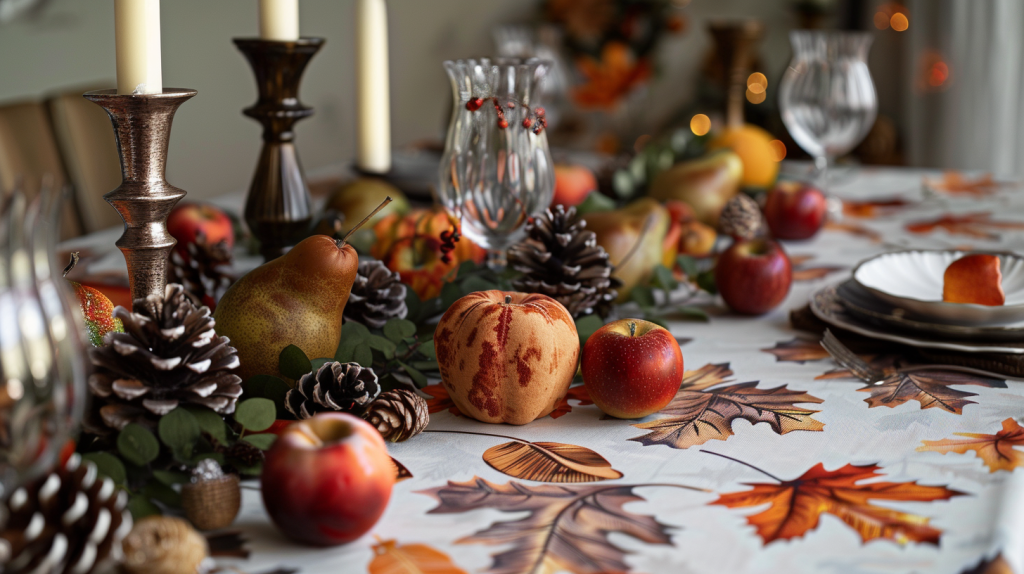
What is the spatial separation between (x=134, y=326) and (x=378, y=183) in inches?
24.1

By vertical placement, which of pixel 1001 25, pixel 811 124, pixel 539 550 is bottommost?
pixel 539 550

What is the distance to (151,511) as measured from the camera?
0.43 metres

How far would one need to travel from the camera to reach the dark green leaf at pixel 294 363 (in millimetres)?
547

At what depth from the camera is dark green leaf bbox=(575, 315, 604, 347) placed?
67cm

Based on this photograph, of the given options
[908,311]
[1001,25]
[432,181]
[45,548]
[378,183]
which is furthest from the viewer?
[1001,25]

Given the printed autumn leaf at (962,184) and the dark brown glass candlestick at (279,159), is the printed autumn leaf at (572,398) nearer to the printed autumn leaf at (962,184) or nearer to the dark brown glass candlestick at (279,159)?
the dark brown glass candlestick at (279,159)

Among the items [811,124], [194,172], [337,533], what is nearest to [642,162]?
[811,124]

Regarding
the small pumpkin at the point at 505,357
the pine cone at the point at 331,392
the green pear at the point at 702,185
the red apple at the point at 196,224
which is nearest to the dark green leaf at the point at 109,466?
the pine cone at the point at 331,392

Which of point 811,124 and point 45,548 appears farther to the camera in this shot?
point 811,124

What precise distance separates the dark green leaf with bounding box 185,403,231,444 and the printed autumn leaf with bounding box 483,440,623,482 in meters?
0.16

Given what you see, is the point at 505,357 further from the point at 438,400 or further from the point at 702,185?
the point at 702,185

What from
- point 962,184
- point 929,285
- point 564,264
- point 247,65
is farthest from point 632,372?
point 247,65

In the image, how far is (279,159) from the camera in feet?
2.62

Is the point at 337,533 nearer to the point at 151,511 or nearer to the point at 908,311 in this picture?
the point at 151,511
